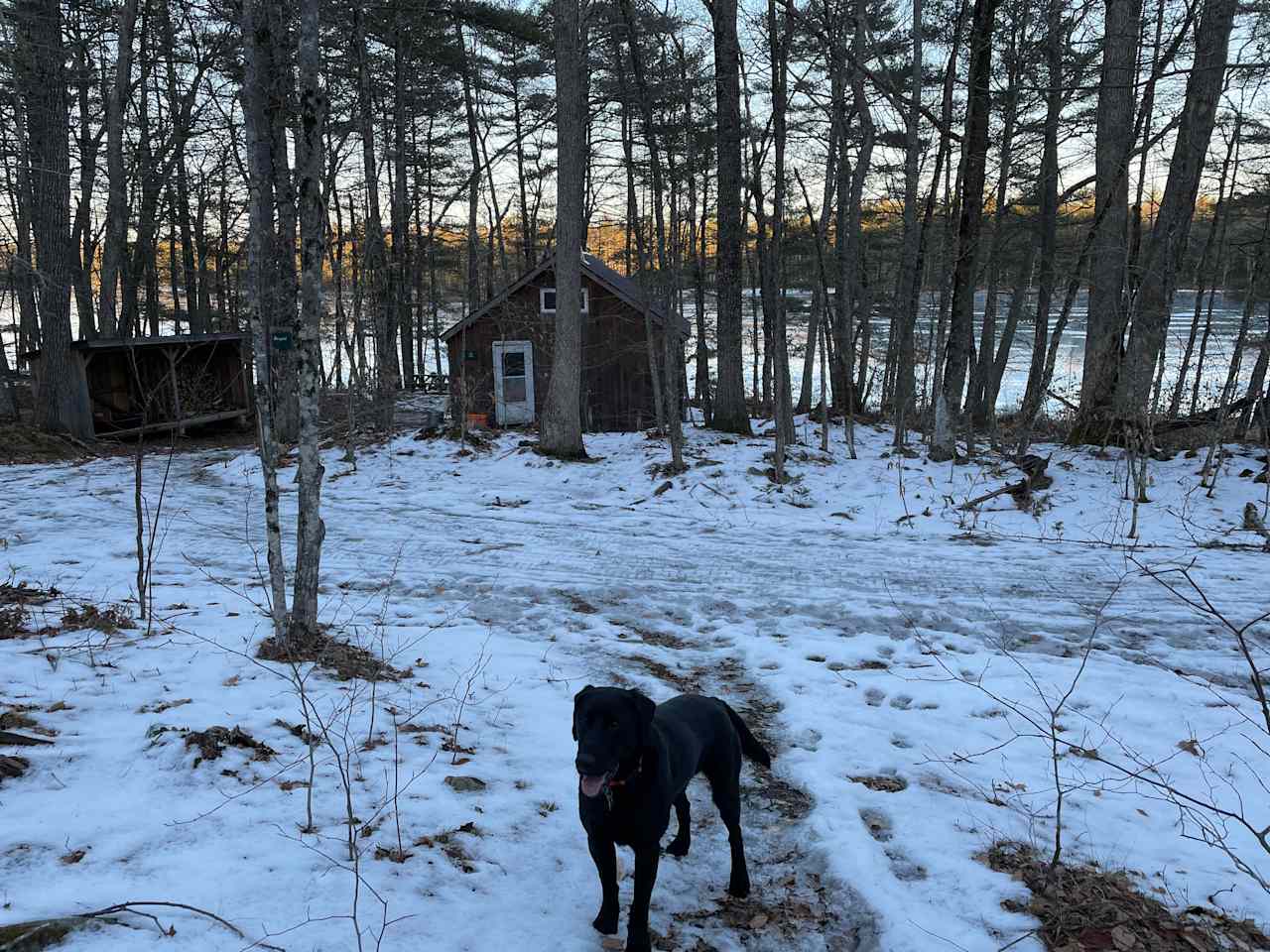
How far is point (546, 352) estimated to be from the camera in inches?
915

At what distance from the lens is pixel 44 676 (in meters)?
4.86

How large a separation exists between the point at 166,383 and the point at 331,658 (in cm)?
1644

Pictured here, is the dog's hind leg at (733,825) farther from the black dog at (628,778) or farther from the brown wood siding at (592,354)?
the brown wood siding at (592,354)

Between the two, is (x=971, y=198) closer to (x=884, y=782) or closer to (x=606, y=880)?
(x=884, y=782)

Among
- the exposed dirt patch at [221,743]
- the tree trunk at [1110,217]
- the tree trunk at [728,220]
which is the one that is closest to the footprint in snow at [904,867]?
the exposed dirt patch at [221,743]

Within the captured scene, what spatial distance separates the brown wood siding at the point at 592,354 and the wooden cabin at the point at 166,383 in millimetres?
6165

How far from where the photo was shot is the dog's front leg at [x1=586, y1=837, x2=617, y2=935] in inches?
117

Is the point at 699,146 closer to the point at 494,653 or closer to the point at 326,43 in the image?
the point at 326,43

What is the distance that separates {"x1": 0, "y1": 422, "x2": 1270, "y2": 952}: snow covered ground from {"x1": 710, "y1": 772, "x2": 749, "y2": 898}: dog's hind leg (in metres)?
0.10

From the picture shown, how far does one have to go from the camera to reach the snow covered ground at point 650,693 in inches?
123

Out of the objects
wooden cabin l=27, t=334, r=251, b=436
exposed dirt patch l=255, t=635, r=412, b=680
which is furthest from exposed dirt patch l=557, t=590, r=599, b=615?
wooden cabin l=27, t=334, r=251, b=436

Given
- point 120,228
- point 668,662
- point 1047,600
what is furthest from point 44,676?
point 120,228

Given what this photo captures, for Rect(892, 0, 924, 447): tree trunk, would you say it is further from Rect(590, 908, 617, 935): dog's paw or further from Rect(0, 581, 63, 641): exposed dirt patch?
Rect(0, 581, 63, 641): exposed dirt patch

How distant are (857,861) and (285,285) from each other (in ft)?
47.6
